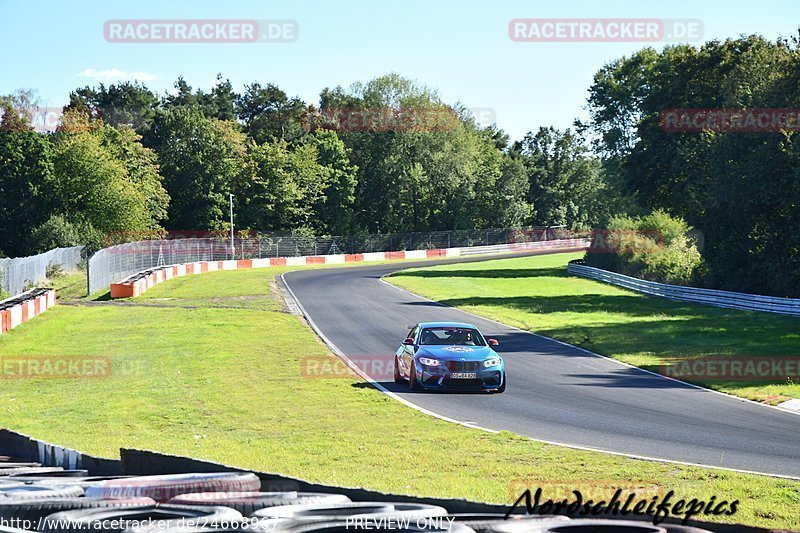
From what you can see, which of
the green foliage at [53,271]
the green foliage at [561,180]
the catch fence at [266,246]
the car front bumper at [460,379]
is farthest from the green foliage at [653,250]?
the green foliage at [561,180]

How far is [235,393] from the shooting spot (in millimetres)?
19688

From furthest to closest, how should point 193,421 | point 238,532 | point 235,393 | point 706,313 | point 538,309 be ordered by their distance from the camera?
1. point 538,309
2. point 706,313
3. point 235,393
4. point 193,421
5. point 238,532

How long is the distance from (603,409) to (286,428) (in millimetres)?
5990

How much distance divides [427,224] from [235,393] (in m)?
87.9

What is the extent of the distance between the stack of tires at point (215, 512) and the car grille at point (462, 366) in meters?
11.4

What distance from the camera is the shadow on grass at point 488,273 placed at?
63.1 metres

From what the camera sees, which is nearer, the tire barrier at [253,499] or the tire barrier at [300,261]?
the tire barrier at [253,499]

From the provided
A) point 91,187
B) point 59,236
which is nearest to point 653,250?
point 59,236

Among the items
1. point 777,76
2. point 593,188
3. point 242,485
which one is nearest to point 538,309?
point 777,76

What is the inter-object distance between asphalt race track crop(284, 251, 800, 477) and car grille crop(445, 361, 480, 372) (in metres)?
0.55

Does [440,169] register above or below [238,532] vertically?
above

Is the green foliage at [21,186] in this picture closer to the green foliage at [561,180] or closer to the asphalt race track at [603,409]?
the asphalt race track at [603,409]

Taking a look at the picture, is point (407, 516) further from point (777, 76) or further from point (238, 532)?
point (777, 76)

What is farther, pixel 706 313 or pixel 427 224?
pixel 427 224
